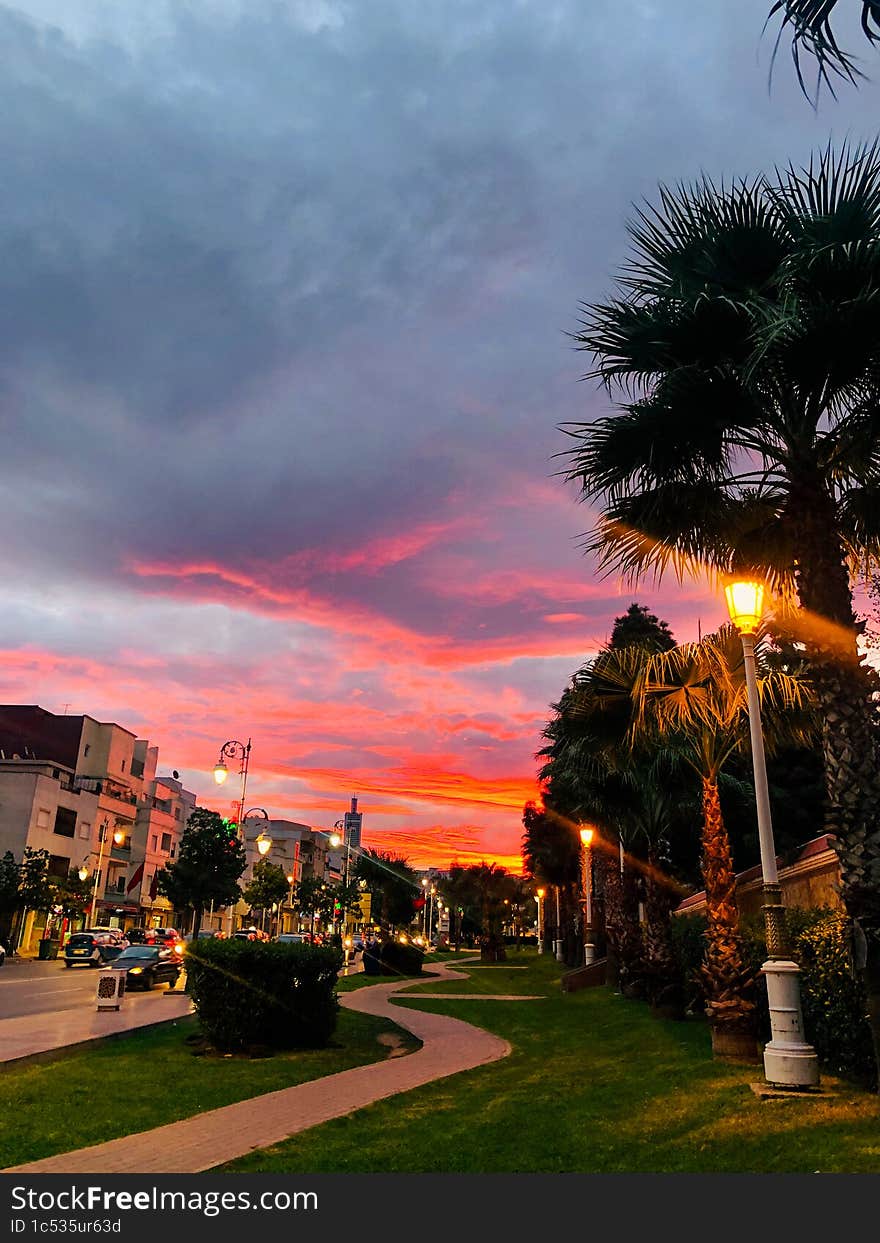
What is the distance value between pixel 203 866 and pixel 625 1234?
177 feet

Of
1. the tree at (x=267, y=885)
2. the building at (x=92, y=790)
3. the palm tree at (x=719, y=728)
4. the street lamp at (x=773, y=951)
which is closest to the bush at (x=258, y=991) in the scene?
the palm tree at (x=719, y=728)

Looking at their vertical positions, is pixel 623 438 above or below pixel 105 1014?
above

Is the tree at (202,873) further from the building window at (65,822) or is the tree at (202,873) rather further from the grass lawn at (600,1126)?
the grass lawn at (600,1126)

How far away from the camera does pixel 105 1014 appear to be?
19.7 m

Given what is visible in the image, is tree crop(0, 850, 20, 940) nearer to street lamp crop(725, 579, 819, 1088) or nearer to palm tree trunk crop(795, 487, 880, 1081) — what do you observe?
street lamp crop(725, 579, 819, 1088)

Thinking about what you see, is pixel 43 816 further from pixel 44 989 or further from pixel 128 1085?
pixel 128 1085

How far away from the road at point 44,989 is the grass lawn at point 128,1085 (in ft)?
22.1

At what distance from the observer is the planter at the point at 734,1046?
12.2 metres

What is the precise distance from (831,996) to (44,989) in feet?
78.9

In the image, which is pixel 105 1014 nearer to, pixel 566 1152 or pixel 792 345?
pixel 566 1152

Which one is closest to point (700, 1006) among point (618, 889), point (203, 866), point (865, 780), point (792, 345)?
point (618, 889)

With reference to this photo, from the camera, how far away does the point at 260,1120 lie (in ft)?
28.4

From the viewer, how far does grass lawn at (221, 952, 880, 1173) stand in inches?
267

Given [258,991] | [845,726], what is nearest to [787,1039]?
[845,726]
